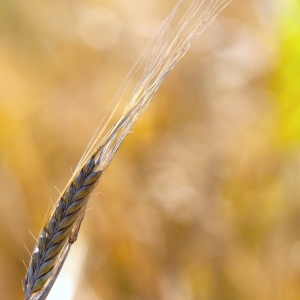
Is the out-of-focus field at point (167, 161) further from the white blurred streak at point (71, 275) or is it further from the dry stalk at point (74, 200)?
the dry stalk at point (74, 200)

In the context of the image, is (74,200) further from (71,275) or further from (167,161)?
(167,161)

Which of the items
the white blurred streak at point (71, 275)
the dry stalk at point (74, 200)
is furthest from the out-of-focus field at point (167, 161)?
the dry stalk at point (74, 200)

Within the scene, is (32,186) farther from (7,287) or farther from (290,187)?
(290,187)

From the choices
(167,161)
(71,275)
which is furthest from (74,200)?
(167,161)

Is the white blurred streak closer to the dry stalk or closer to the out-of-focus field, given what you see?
the out-of-focus field

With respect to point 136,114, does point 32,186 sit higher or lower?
lower

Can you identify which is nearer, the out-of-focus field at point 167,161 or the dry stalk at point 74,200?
the dry stalk at point 74,200

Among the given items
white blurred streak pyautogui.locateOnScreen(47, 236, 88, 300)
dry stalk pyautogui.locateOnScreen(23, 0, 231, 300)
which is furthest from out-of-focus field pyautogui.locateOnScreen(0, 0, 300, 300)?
dry stalk pyautogui.locateOnScreen(23, 0, 231, 300)

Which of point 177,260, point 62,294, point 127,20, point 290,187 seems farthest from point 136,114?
point 127,20
